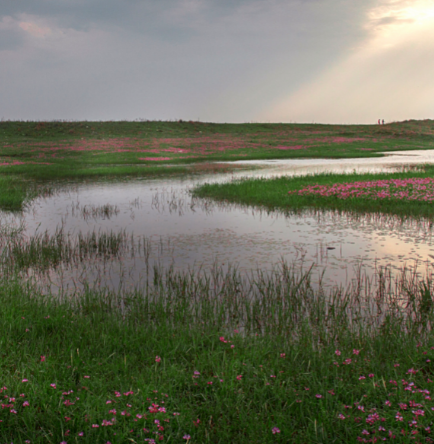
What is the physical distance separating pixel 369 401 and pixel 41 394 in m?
3.15

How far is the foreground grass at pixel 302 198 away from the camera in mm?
14992

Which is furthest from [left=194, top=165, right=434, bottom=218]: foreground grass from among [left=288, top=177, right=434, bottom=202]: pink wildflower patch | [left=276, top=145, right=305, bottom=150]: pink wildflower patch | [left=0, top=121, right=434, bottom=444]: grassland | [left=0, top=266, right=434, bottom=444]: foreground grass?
[left=276, top=145, right=305, bottom=150]: pink wildflower patch

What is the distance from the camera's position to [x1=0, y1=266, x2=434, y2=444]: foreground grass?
3.64 meters

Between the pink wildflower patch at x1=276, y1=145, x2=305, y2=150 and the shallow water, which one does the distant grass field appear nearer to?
the pink wildflower patch at x1=276, y1=145, x2=305, y2=150

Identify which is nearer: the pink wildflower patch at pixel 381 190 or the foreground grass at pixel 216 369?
the foreground grass at pixel 216 369

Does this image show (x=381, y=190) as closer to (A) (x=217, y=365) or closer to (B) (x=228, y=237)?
(B) (x=228, y=237)

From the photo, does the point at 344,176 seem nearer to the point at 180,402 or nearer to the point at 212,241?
the point at 212,241

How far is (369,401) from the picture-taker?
4.02m

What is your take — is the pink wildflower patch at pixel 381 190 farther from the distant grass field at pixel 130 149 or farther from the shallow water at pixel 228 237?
the distant grass field at pixel 130 149

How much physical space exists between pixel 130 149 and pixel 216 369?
5204 cm

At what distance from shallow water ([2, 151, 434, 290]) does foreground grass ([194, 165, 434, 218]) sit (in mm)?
1085

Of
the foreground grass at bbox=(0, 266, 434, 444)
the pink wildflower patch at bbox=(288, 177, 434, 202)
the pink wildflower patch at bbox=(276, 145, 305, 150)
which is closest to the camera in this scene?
the foreground grass at bbox=(0, 266, 434, 444)

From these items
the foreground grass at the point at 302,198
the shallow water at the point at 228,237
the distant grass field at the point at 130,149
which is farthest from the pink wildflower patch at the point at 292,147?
the shallow water at the point at 228,237

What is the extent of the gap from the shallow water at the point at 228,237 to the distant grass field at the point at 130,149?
4.59 metres
